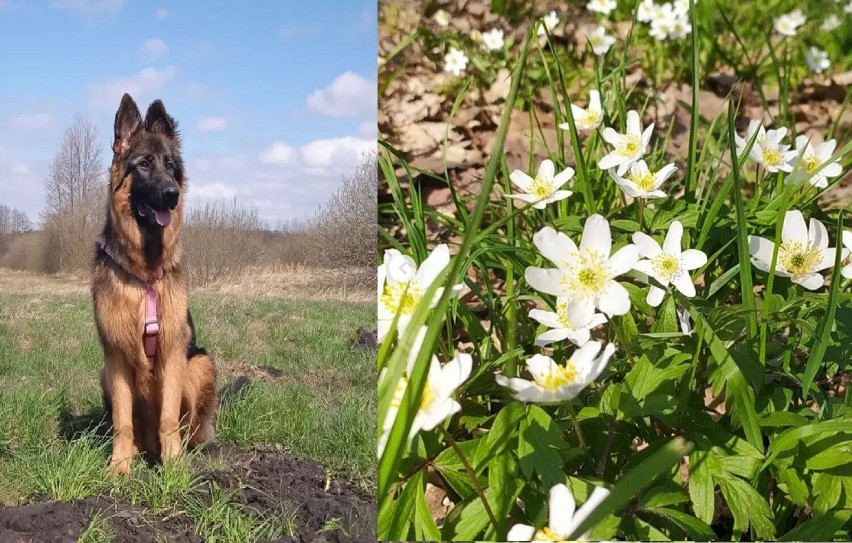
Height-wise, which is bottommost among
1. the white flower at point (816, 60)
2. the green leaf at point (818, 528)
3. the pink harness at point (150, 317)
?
the green leaf at point (818, 528)

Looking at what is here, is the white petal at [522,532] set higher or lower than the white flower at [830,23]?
lower

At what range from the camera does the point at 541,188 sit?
4.43 feet

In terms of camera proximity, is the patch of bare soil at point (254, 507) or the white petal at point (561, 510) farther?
the patch of bare soil at point (254, 507)

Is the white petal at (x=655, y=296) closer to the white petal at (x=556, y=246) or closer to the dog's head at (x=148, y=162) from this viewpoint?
the white petal at (x=556, y=246)

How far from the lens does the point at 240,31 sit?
1437 millimetres

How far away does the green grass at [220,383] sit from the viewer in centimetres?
129

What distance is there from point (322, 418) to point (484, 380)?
0.35 m

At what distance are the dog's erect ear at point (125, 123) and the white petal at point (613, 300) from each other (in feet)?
2.66

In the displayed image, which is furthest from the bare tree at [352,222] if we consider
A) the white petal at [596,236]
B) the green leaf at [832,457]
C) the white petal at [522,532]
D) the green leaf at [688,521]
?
the green leaf at [832,457]

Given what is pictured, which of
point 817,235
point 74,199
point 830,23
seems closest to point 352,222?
point 74,199

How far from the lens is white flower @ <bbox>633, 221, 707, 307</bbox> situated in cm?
121

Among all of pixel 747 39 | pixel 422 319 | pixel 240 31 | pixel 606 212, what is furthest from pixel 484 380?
pixel 747 39

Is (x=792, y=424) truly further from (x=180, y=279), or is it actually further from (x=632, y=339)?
(x=180, y=279)

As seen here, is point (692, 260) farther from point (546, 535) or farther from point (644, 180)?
point (546, 535)
